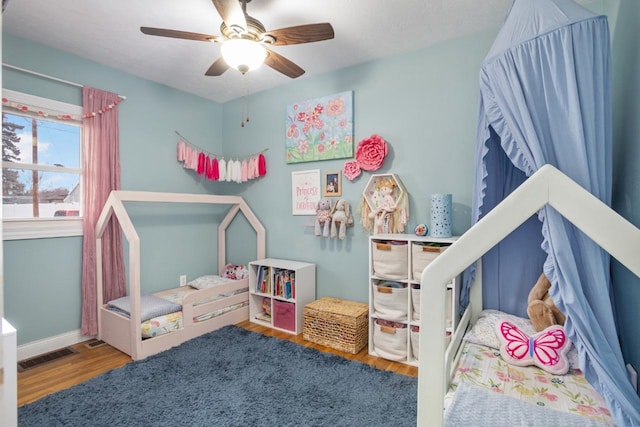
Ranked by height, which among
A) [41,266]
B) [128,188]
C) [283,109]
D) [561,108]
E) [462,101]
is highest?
[283,109]

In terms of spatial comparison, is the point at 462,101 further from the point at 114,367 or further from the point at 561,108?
the point at 114,367

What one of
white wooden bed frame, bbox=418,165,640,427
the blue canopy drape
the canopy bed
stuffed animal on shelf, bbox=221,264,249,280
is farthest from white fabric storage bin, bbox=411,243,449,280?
stuffed animal on shelf, bbox=221,264,249,280

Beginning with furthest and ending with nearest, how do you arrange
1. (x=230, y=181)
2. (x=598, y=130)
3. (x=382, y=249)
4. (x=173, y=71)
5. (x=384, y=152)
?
(x=230, y=181)
(x=173, y=71)
(x=384, y=152)
(x=382, y=249)
(x=598, y=130)

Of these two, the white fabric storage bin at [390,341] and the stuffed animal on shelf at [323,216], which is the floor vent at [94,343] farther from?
the white fabric storage bin at [390,341]

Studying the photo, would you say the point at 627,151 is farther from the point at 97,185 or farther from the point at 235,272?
the point at 97,185

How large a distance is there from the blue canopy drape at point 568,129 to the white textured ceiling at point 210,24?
73 centimetres

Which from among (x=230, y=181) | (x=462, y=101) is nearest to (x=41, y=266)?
(x=230, y=181)

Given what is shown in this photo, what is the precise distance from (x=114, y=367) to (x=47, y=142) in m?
1.86

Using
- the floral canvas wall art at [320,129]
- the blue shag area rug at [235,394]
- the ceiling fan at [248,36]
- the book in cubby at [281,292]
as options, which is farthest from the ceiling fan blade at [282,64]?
the blue shag area rug at [235,394]

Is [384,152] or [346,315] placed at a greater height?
[384,152]

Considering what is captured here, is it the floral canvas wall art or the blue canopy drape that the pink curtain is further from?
the blue canopy drape

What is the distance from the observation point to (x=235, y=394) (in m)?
2.03

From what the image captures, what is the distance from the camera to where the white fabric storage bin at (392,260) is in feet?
8.03

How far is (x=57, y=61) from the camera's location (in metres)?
2.62
